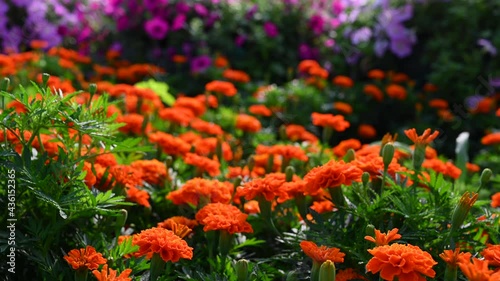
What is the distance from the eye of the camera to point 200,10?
16.6 ft

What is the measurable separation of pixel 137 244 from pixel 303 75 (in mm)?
3605

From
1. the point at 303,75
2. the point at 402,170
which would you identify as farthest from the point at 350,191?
the point at 303,75

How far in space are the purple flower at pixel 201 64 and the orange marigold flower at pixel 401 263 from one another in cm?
351

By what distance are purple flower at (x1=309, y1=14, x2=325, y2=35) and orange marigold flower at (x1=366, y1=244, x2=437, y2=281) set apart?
4035 mm

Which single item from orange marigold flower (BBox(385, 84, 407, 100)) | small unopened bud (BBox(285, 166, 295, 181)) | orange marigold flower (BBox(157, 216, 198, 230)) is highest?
small unopened bud (BBox(285, 166, 295, 181))

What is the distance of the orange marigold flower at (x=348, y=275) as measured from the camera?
1.58m

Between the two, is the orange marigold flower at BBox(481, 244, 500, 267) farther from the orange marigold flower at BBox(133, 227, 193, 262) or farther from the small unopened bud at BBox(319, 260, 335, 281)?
the orange marigold flower at BBox(133, 227, 193, 262)

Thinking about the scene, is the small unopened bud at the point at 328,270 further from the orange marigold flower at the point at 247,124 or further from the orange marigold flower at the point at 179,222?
the orange marigold flower at the point at 247,124

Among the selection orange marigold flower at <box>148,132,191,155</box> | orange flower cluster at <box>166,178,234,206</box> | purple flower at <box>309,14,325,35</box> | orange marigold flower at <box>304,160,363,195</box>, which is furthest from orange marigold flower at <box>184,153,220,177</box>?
purple flower at <box>309,14,325,35</box>

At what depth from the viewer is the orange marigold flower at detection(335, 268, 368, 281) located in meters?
1.58

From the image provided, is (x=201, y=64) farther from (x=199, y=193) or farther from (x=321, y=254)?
(x=321, y=254)

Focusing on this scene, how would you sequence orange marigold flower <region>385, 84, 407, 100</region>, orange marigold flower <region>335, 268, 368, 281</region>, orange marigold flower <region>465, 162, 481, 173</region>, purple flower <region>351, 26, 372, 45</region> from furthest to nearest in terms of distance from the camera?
1. purple flower <region>351, 26, 372, 45</region>
2. orange marigold flower <region>385, 84, 407, 100</region>
3. orange marigold flower <region>465, 162, 481, 173</region>
4. orange marigold flower <region>335, 268, 368, 281</region>

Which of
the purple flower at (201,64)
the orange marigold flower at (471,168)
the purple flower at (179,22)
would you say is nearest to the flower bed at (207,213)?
the orange marigold flower at (471,168)

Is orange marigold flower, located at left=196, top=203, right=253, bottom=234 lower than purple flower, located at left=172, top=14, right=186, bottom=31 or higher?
higher
